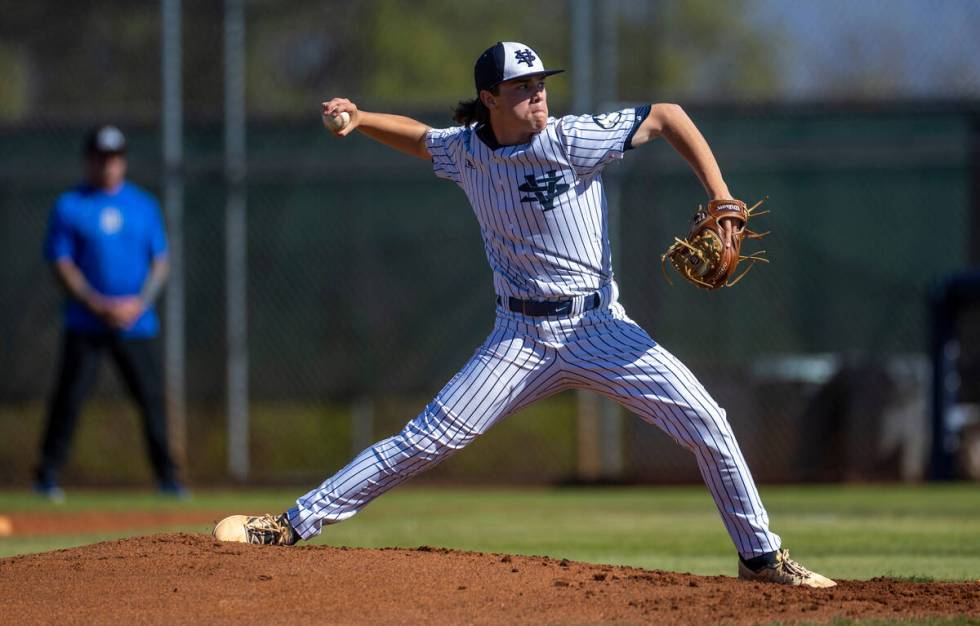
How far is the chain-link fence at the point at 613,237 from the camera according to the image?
503 inches

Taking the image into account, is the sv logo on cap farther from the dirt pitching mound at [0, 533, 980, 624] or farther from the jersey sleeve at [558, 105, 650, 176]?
the dirt pitching mound at [0, 533, 980, 624]

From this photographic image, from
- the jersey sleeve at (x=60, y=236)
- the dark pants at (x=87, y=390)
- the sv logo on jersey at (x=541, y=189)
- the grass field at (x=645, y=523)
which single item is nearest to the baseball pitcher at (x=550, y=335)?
the sv logo on jersey at (x=541, y=189)

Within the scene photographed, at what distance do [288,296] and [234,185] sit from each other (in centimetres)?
109

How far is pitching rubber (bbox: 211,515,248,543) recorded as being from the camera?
5469mm

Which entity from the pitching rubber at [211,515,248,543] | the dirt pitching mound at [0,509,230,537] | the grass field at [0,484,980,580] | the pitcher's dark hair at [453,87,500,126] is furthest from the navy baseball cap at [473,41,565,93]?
the dirt pitching mound at [0,509,230,537]

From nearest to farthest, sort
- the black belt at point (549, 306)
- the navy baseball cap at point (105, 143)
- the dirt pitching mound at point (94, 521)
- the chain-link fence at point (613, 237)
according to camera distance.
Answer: the black belt at point (549, 306) < the dirt pitching mound at point (94, 521) < the navy baseball cap at point (105, 143) < the chain-link fence at point (613, 237)

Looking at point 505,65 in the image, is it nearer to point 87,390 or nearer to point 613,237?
point 87,390

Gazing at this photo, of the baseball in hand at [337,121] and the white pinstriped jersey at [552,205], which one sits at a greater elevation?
the baseball in hand at [337,121]

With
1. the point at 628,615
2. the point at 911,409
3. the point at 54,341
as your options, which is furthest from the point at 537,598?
the point at 54,341

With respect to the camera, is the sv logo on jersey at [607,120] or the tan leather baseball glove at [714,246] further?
the sv logo on jersey at [607,120]

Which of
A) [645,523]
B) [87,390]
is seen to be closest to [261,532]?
[645,523]

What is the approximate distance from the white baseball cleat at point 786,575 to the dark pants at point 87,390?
6711mm

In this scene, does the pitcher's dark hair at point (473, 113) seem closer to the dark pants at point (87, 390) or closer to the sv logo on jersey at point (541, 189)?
the sv logo on jersey at point (541, 189)

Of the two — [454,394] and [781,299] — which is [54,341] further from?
[454,394]
